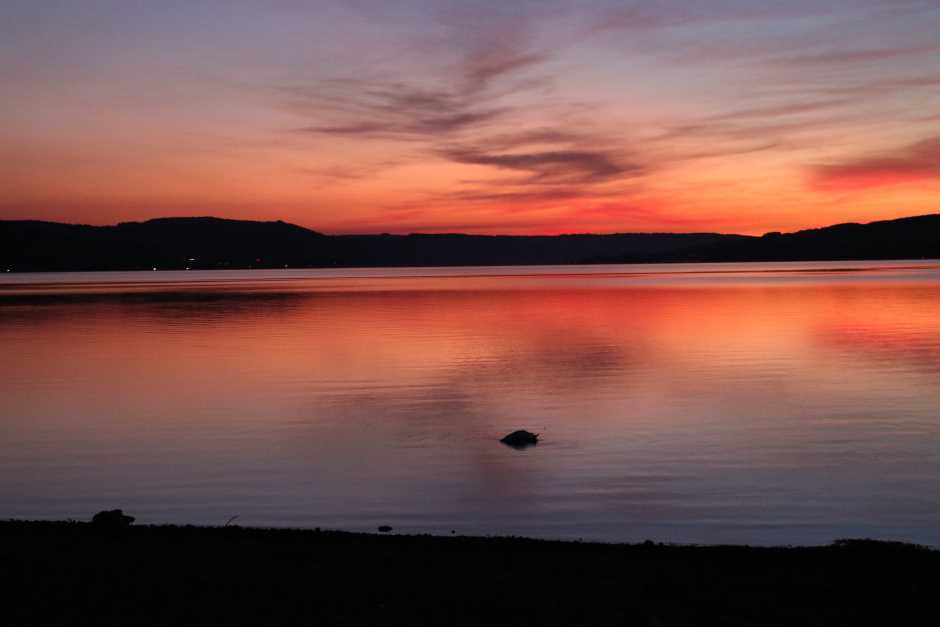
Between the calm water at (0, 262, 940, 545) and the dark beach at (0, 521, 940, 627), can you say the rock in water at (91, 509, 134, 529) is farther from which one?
the calm water at (0, 262, 940, 545)

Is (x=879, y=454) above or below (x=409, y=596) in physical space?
below

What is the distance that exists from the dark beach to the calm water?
7.59 ft

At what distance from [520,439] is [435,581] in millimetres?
10294

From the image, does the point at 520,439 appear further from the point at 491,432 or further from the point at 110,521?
the point at 110,521

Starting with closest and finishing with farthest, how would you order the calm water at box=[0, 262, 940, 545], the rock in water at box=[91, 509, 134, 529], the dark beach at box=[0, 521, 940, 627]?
the dark beach at box=[0, 521, 940, 627] → the rock in water at box=[91, 509, 134, 529] → the calm water at box=[0, 262, 940, 545]

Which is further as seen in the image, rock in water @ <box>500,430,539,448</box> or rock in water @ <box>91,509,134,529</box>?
rock in water @ <box>500,430,539,448</box>

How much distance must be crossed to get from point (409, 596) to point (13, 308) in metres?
81.8

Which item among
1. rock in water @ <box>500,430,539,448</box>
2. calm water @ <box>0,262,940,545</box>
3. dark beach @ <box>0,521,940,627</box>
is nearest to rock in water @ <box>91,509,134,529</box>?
dark beach @ <box>0,521,940,627</box>

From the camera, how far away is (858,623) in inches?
308

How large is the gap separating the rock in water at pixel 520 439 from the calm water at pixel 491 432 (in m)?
0.49

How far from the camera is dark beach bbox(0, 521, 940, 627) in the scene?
796 centimetres

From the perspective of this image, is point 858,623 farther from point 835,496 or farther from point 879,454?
point 879,454

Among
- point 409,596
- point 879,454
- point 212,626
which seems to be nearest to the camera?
point 212,626

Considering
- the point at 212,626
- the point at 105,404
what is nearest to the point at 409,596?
the point at 212,626
